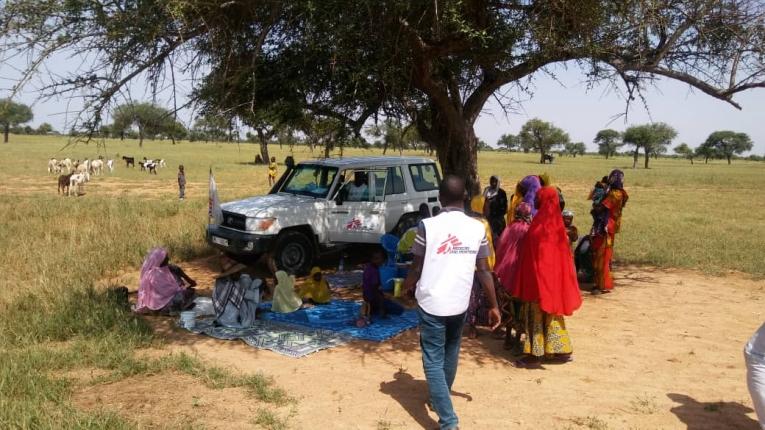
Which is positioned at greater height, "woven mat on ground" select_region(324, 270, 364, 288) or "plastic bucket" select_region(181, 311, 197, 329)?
"woven mat on ground" select_region(324, 270, 364, 288)

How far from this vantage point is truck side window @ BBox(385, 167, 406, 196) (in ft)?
32.8

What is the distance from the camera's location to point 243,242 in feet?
28.1

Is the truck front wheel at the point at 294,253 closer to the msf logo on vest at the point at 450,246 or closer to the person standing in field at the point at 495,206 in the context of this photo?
the person standing in field at the point at 495,206

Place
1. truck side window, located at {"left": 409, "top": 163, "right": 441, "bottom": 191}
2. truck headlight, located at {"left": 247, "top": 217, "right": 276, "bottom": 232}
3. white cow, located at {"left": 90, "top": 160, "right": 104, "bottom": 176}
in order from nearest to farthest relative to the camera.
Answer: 1. truck headlight, located at {"left": 247, "top": 217, "right": 276, "bottom": 232}
2. truck side window, located at {"left": 409, "top": 163, "right": 441, "bottom": 191}
3. white cow, located at {"left": 90, "top": 160, "right": 104, "bottom": 176}

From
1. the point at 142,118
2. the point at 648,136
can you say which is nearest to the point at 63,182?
the point at 142,118

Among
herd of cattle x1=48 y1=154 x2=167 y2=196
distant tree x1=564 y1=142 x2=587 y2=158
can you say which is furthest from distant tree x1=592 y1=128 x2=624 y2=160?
herd of cattle x1=48 y1=154 x2=167 y2=196

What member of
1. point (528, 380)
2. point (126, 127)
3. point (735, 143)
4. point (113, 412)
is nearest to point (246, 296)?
point (126, 127)

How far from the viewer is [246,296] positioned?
22.7ft

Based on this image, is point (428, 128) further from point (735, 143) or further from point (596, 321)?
point (735, 143)

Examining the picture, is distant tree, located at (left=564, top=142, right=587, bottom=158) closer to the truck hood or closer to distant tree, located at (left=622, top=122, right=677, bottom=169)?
distant tree, located at (left=622, top=122, right=677, bottom=169)

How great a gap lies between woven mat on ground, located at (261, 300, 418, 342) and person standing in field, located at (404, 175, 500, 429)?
2.36m

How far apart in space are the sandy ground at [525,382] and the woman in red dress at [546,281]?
0.28m

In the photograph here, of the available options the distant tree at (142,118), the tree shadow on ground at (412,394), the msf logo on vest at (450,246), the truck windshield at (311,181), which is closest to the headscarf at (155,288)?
the distant tree at (142,118)

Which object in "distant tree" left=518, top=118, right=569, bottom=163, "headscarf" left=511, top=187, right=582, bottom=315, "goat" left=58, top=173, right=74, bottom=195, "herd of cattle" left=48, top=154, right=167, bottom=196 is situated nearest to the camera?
"headscarf" left=511, top=187, right=582, bottom=315
